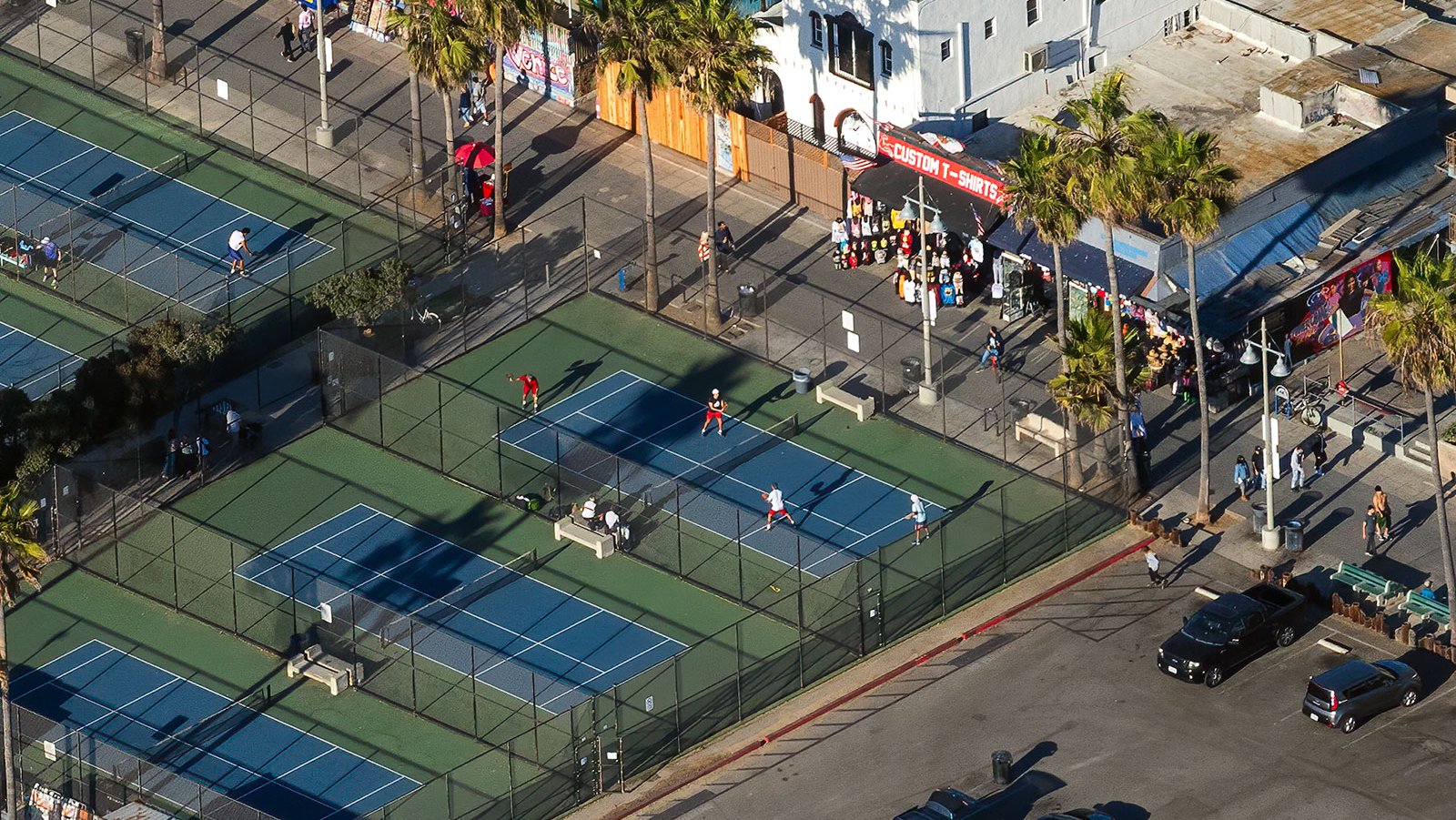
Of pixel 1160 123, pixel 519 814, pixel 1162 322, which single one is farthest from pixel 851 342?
pixel 519 814

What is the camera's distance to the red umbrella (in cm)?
10212

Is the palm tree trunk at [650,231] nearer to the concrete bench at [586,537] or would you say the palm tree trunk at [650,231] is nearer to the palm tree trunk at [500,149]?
the palm tree trunk at [500,149]

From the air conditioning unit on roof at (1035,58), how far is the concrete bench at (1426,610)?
79.1 ft

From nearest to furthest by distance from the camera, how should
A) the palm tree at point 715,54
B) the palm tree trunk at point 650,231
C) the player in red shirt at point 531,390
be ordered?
the palm tree at point 715,54 → the player in red shirt at point 531,390 → the palm tree trunk at point 650,231

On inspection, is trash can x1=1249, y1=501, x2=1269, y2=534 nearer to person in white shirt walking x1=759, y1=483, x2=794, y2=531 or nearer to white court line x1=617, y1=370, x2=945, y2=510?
white court line x1=617, y1=370, x2=945, y2=510

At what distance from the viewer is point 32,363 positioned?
95625 millimetres

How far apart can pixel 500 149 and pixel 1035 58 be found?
56.2 feet

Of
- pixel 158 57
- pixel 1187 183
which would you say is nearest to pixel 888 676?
pixel 1187 183

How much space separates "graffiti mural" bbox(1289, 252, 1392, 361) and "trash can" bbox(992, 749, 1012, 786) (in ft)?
69.7

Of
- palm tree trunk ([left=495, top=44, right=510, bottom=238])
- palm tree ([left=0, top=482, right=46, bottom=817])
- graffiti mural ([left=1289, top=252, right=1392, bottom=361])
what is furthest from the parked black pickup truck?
palm tree ([left=0, top=482, right=46, bottom=817])

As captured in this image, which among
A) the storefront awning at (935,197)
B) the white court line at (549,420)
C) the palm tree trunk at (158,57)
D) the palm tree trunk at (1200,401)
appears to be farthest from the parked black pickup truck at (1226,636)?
the palm tree trunk at (158,57)

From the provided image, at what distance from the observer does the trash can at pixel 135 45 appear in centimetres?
10881

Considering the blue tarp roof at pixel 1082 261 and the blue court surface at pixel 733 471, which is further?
the blue tarp roof at pixel 1082 261

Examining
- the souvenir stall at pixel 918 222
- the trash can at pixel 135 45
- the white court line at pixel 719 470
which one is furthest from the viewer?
the trash can at pixel 135 45
